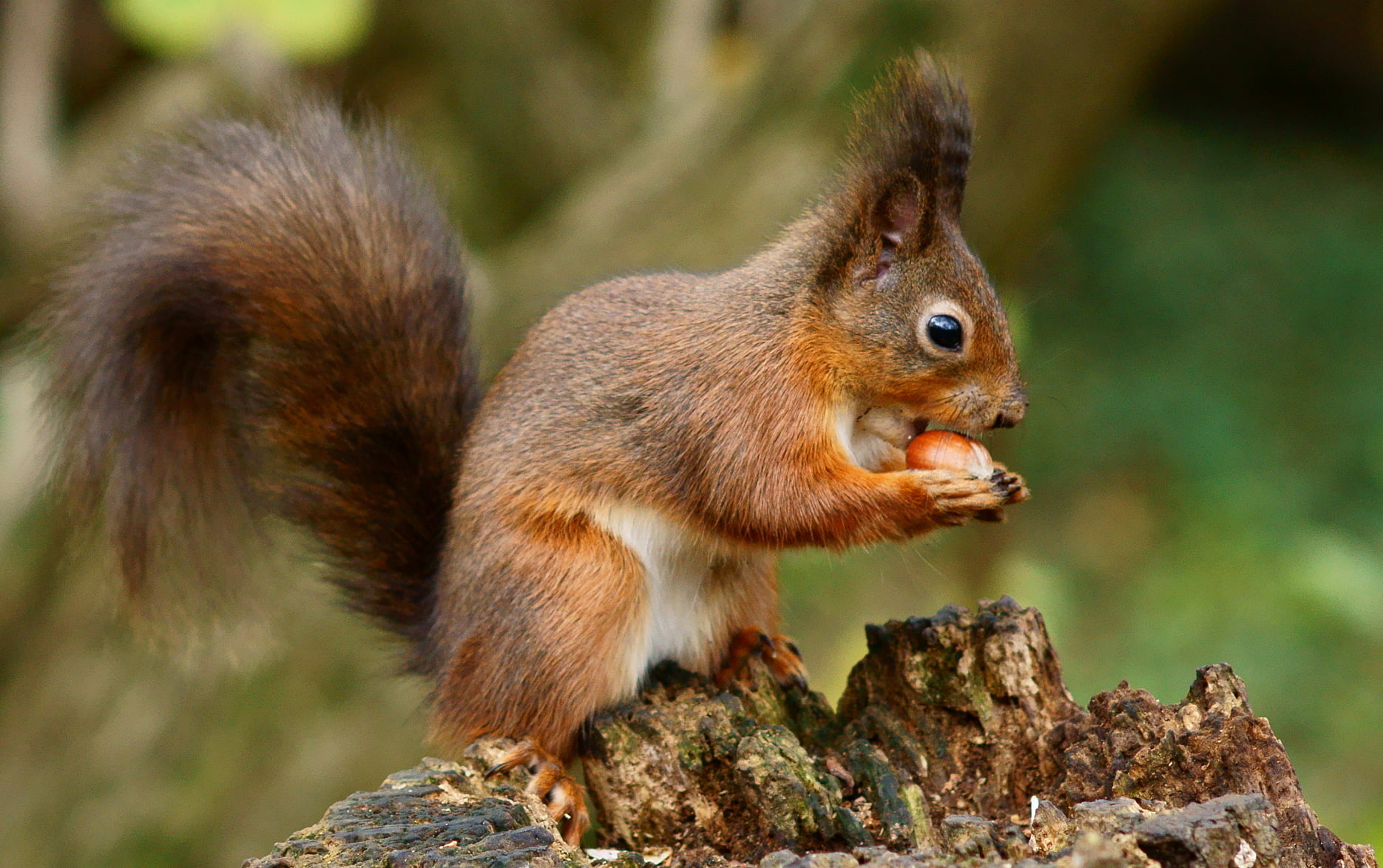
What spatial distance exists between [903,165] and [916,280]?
7.4 inches

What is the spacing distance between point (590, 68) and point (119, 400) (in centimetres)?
303

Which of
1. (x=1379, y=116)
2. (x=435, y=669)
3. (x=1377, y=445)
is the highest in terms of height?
(x=1379, y=116)

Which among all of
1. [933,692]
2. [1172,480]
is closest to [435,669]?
[933,692]

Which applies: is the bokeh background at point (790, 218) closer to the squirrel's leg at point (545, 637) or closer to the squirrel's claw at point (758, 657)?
the squirrel's claw at point (758, 657)

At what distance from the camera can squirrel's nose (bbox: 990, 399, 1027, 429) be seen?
2080 millimetres

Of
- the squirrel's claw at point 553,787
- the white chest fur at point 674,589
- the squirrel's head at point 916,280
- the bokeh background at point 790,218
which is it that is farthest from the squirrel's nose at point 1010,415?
the squirrel's claw at point 553,787

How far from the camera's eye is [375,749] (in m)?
3.59

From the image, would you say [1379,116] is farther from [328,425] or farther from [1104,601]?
[328,425]

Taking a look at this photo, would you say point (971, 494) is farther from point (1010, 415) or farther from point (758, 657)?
point (758, 657)

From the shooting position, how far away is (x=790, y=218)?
100 inches

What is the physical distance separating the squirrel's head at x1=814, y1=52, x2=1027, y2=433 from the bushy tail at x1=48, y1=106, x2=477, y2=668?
0.72 m

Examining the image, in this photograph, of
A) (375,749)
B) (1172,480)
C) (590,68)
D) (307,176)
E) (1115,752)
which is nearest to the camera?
(1115,752)

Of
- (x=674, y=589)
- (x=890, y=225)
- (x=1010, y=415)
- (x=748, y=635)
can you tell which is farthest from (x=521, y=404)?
(x=1010, y=415)

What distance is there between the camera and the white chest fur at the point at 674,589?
209 cm
